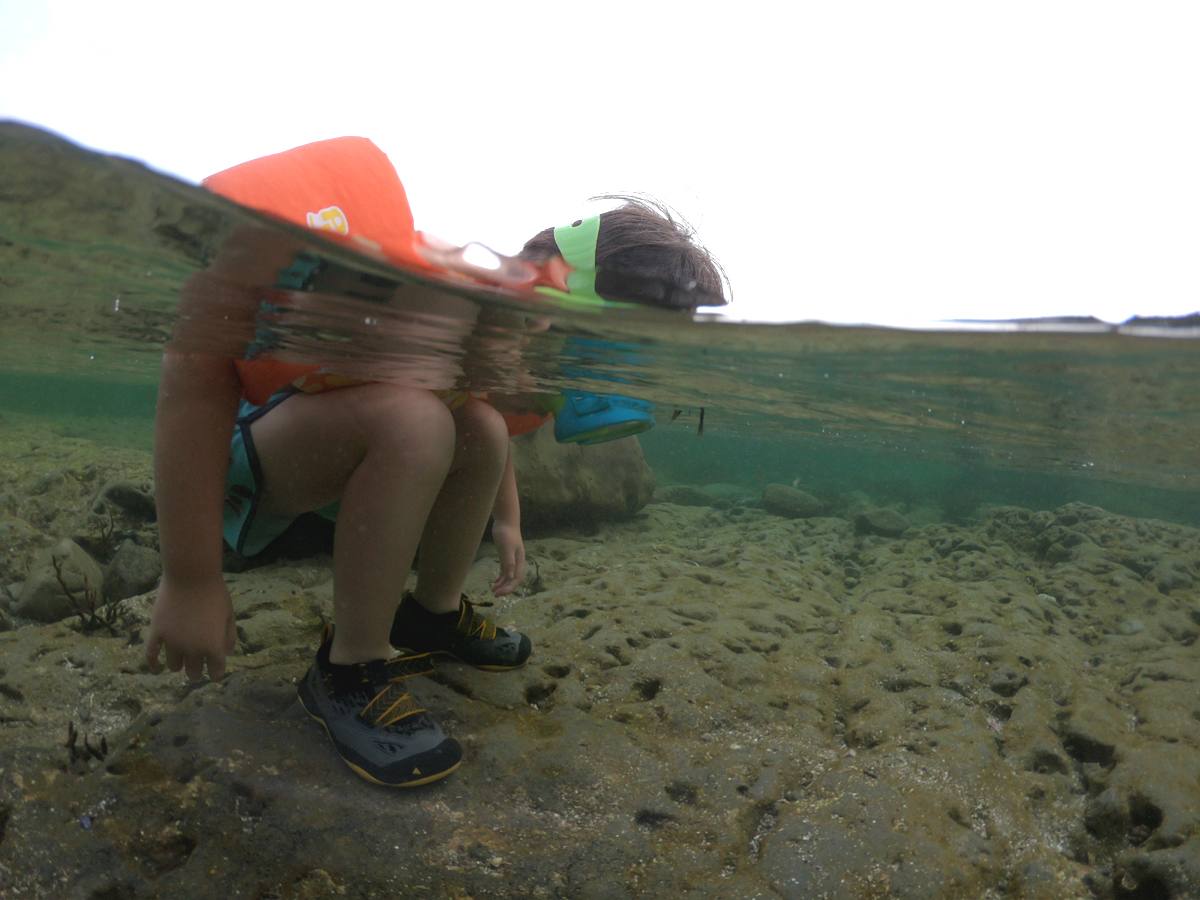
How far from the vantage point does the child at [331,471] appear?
2596 mm

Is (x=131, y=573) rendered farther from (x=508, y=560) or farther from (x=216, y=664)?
(x=508, y=560)

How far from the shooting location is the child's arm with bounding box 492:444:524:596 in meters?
3.95

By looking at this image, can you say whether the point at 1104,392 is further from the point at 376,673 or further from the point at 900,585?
the point at 376,673

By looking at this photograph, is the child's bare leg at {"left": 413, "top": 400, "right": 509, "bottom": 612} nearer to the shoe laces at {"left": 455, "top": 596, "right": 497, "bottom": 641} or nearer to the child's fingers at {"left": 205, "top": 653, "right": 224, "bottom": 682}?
the shoe laces at {"left": 455, "top": 596, "right": 497, "bottom": 641}

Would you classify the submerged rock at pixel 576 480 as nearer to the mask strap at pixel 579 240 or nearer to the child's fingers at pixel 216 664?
the mask strap at pixel 579 240

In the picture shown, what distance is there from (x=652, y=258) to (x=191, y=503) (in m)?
2.82

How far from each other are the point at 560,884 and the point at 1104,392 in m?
6.29

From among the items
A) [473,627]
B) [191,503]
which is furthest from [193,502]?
[473,627]

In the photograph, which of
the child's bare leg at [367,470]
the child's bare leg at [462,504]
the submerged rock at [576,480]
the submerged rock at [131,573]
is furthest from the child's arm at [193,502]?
the submerged rock at [576,480]

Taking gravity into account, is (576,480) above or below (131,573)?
above

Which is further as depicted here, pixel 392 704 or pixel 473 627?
pixel 473 627

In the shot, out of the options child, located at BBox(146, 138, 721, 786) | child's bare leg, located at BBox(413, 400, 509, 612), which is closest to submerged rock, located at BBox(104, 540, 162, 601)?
child, located at BBox(146, 138, 721, 786)

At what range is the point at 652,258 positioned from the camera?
4.03 meters

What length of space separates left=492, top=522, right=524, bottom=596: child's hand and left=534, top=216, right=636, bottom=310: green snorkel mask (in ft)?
4.87
